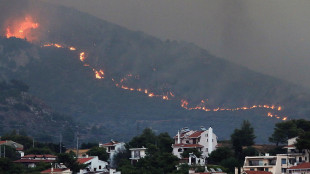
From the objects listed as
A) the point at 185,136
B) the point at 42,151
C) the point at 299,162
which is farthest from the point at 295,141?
the point at 42,151

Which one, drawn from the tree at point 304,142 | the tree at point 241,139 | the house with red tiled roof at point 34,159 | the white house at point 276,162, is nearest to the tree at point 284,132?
the tree at point 241,139

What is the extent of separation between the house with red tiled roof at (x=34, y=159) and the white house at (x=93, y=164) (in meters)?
4.01

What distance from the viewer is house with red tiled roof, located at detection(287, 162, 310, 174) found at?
77312mm

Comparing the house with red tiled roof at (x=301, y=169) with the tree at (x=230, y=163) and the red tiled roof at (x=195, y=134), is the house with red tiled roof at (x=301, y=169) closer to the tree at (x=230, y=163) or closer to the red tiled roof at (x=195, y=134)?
the tree at (x=230, y=163)

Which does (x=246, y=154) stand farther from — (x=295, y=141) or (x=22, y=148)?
(x=22, y=148)

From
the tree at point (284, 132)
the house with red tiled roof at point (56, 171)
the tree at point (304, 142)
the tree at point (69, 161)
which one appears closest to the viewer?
the tree at point (304, 142)

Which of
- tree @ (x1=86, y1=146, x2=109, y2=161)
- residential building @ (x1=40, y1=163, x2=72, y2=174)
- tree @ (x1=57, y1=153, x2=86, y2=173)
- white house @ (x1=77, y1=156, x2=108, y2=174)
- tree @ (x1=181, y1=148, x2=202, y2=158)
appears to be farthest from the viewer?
tree @ (x1=86, y1=146, x2=109, y2=161)

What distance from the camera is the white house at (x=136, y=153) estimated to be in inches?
3964

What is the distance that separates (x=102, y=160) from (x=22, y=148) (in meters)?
16.1

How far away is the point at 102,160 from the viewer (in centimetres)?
10262

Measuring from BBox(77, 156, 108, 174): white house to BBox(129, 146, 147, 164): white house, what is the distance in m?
4.57

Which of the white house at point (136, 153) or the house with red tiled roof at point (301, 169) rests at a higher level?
the white house at point (136, 153)

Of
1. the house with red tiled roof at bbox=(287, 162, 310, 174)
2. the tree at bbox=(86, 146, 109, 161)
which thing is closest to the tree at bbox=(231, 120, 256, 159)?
the house with red tiled roof at bbox=(287, 162, 310, 174)

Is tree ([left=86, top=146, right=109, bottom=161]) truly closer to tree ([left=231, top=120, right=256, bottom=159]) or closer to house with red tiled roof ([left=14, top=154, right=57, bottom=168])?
house with red tiled roof ([left=14, top=154, right=57, bottom=168])
